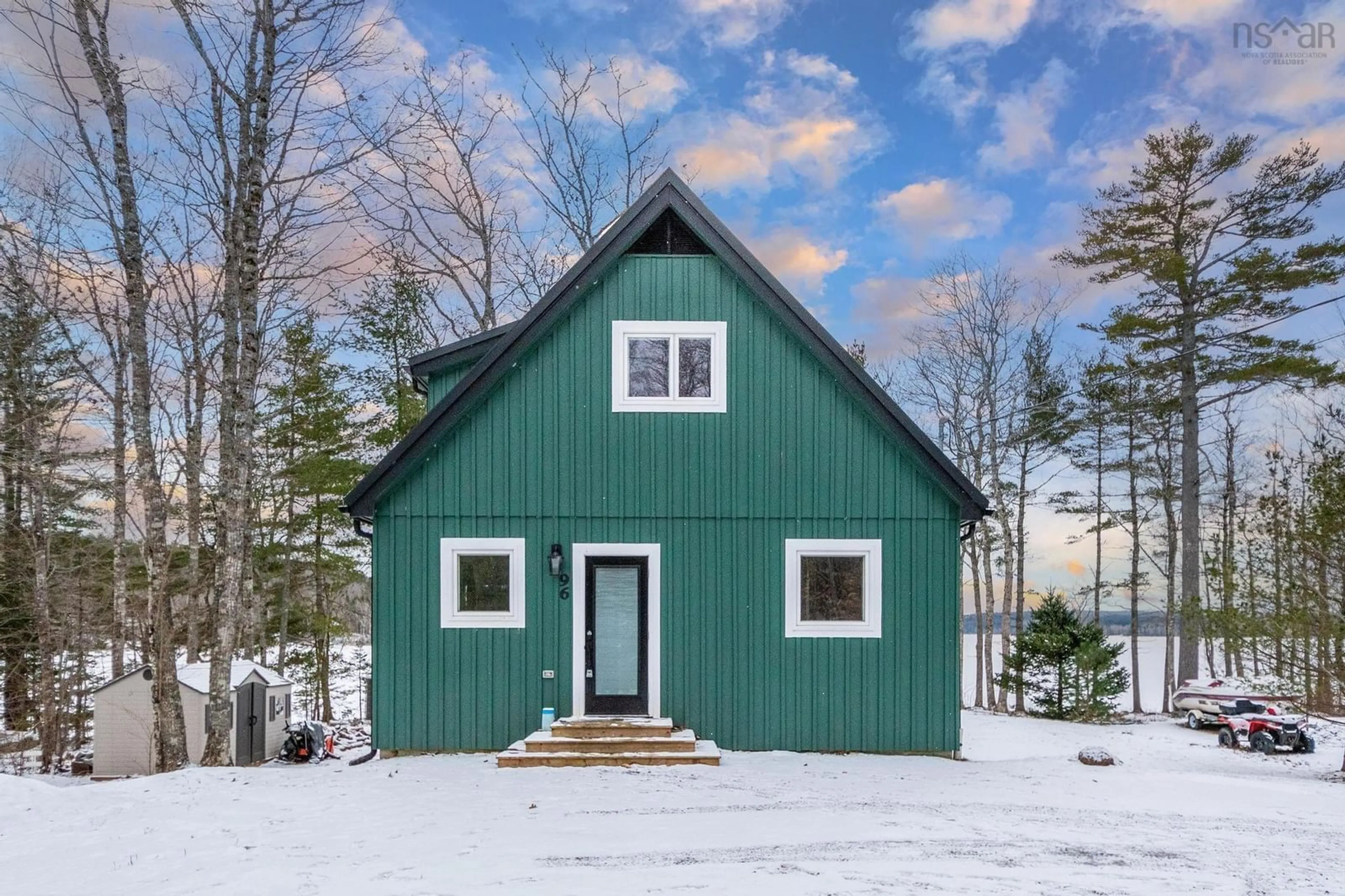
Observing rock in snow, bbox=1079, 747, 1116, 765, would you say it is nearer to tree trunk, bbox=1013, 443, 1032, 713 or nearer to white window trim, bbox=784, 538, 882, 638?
white window trim, bbox=784, 538, 882, 638

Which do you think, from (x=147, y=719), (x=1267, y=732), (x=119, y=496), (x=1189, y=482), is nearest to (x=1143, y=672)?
(x=1189, y=482)

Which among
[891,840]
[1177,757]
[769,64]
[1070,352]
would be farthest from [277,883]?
[1070,352]

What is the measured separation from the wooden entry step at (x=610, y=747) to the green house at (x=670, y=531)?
436 millimetres

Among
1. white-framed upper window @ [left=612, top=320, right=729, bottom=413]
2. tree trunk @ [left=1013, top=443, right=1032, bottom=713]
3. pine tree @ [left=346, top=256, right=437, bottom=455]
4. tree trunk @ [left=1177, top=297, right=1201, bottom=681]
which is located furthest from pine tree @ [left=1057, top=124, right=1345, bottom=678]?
pine tree @ [left=346, top=256, right=437, bottom=455]

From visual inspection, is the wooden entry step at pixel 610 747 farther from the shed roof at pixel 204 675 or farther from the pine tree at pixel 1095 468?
Answer: the pine tree at pixel 1095 468

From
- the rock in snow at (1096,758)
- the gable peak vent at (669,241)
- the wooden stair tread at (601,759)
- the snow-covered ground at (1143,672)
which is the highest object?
the gable peak vent at (669,241)

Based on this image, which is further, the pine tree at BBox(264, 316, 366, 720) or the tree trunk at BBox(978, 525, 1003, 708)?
the tree trunk at BBox(978, 525, 1003, 708)

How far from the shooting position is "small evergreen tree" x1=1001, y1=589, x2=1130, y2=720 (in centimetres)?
1549

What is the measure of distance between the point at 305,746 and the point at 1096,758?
1231cm

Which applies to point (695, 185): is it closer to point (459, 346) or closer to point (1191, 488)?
point (459, 346)

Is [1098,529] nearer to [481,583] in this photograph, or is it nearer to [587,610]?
[587,610]

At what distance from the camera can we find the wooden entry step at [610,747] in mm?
7727

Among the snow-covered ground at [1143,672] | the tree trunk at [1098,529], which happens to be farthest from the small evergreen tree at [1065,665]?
the tree trunk at [1098,529]

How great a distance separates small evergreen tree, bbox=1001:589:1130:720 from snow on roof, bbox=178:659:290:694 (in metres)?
15.0
